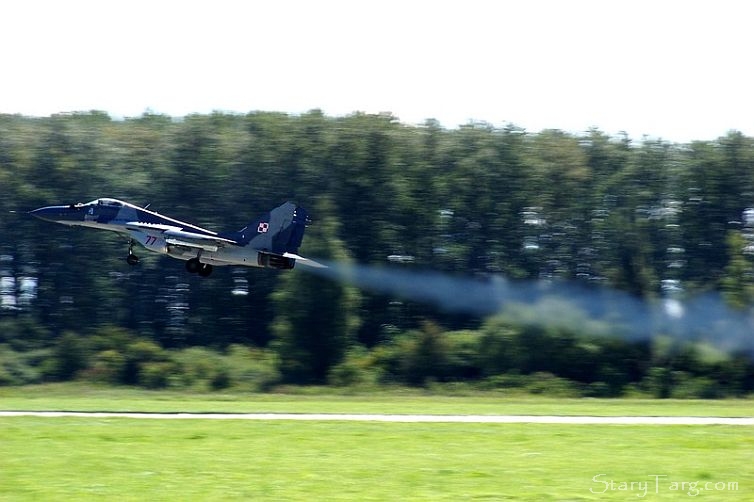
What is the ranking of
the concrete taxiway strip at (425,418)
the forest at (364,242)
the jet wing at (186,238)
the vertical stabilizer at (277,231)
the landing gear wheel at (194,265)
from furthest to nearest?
the forest at (364,242) < the landing gear wheel at (194,265) < the jet wing at (186,238) < the vertical stabilizer at (277,231) < the concrete taxiway strip at (425,418)

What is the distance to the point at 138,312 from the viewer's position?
8038 centimetres

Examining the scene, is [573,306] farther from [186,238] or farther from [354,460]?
[354,460]

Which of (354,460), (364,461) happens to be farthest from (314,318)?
(364,461)

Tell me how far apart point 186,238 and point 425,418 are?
1183 cm

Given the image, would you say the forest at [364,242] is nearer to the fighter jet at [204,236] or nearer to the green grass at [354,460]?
the fighter jet at [204,236]

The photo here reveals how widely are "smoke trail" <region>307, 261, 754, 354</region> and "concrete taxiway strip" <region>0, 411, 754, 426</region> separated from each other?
97.4ft

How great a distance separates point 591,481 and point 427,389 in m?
46.8

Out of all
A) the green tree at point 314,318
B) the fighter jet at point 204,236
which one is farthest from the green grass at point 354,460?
the green tree at point 314,318

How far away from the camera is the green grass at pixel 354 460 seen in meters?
22.6

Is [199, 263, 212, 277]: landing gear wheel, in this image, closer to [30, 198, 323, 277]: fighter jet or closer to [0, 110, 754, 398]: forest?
[30, 198, 323, 277]: fighter jet

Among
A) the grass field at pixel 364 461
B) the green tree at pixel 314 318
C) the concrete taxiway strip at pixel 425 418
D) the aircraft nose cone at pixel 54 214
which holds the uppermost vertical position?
the aircraft nose cone at pixel 54 214

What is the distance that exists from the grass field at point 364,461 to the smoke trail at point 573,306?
36.1m

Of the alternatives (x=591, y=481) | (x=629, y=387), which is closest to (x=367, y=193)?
(x=629, y=387)

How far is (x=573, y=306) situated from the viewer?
75062mm
